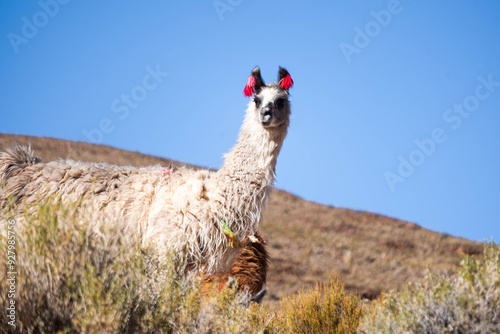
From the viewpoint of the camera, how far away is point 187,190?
504cm

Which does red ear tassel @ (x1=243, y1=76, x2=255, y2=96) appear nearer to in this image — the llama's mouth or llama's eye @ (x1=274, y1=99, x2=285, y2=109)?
llama's eye @ (x1=274, y1=99, x2=285, y2=109)

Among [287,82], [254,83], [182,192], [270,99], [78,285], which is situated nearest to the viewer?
[78,285]

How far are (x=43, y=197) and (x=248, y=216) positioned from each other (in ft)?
7.01

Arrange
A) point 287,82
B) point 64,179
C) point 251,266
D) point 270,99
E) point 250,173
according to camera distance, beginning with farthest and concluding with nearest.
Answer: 1. point 251,266
2. point 287,82
3. point 270,99
4. point 64,179
5. point 250,173

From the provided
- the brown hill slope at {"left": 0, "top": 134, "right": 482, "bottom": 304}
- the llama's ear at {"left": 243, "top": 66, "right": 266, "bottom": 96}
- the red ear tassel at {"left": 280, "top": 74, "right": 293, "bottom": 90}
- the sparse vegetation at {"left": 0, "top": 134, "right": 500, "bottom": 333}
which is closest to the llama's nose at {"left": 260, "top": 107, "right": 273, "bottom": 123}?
the llama's ear at {"left": 243, "top": 66, "right": 266, "bottom": 96}

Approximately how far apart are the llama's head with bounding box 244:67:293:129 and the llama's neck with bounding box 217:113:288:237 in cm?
11

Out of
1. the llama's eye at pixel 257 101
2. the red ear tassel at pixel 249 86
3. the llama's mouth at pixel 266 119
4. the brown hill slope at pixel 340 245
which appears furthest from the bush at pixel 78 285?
the brown hill slope at pixel 340 245

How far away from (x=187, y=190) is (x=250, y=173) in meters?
0.68

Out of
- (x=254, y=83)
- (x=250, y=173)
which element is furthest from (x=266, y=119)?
(x=254, y=83)

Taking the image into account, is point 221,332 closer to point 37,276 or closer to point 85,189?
point 37,276

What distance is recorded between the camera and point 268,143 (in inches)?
207

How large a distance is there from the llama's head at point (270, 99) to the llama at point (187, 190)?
1cm

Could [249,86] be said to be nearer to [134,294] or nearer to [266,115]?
[266,115]

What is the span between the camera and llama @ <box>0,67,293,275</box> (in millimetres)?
4816
